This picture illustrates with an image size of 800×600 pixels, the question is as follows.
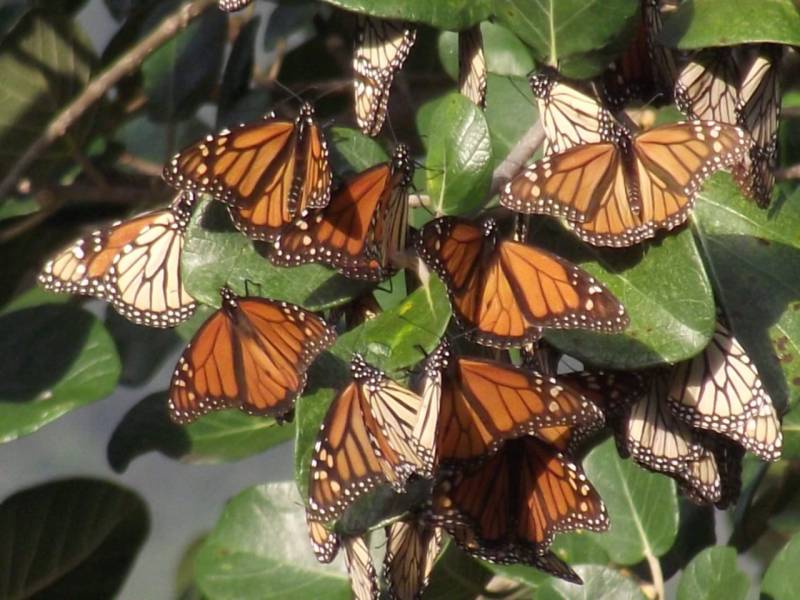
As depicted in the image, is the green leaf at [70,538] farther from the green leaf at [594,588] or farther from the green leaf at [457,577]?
the green leaf at [594,588]

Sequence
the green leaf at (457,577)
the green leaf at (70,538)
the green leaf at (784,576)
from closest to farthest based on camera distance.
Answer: the green leaf at (784,576) < the green leaf at (457,577) < the green leaf at (70,538)

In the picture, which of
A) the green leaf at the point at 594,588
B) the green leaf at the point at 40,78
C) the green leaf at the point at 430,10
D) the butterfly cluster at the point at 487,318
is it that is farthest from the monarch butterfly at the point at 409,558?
the green leaf at the point at 40,78

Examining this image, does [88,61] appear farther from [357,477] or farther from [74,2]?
[357,477]

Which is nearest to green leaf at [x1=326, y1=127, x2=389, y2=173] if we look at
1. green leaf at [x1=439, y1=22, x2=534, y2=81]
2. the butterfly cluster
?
the butterfly cluster

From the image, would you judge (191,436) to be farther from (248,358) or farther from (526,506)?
(526,506)

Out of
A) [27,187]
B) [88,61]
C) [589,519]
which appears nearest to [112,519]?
[27,187]

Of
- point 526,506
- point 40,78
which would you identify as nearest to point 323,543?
point 526,506
